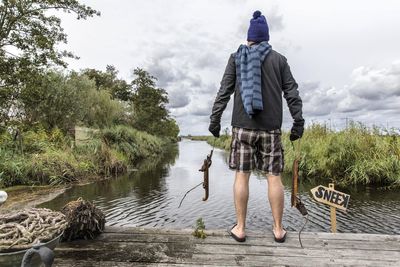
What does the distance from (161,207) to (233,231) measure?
4.08 meters

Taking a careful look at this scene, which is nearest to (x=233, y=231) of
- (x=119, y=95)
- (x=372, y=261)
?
(x=372, y=261)

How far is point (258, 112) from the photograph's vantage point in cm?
307

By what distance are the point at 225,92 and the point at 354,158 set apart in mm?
7830

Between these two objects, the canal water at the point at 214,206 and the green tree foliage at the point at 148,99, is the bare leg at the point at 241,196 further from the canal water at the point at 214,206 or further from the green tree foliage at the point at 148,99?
the green tree foliage at the point at 148,99

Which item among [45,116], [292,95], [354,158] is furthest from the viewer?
[45,116]

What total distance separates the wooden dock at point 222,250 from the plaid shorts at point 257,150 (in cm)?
67

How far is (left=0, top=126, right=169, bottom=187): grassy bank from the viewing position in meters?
9.30

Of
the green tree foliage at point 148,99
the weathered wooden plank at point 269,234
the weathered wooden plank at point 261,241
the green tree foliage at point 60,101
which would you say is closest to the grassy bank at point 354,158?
the weathered wooden plank at point 269,234

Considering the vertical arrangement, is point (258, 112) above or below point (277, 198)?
above

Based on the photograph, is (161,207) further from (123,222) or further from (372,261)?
(372,261)

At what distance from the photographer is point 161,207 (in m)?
7.07

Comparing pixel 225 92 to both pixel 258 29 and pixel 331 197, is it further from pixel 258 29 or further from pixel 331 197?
pixel 331 197

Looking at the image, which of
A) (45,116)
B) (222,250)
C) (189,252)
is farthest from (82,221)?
(45,116)

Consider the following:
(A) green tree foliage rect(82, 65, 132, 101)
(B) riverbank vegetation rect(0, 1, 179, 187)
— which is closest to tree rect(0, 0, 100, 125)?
(B) riverbank vegetation rect(0, 1, 179, 187)
